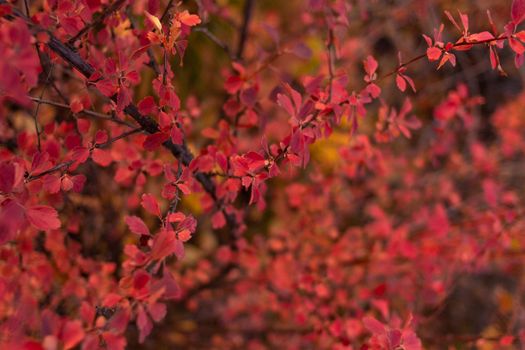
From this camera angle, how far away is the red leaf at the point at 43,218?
0.73 meters

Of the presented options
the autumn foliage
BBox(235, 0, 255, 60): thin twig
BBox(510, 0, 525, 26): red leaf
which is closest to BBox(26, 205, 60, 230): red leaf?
the autumn foliage

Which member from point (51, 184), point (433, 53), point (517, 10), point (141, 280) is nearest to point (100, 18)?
point (51, 184)

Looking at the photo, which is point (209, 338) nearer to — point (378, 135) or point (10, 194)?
point (378, 135)

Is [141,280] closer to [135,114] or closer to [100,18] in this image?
[135,114]

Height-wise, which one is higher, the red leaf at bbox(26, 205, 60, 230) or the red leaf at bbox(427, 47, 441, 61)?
the red leaf at bbox(427, 47, 441, 61)

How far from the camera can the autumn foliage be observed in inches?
31.4

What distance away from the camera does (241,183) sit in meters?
1.16

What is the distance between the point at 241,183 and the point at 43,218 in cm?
53

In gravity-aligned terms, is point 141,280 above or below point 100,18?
below

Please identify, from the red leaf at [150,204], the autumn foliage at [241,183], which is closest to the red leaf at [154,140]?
the autumn foliage at [241,183]

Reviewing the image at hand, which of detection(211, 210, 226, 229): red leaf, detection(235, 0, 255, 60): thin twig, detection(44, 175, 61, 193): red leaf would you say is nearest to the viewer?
detection(44, 175, 61, 193): red leaf

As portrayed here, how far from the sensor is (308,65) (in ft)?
8.83

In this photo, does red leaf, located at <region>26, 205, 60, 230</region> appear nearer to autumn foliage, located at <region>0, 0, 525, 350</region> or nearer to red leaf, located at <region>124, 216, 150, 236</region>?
autumn foliage, located at <region>0, 0, 525, 350</region>

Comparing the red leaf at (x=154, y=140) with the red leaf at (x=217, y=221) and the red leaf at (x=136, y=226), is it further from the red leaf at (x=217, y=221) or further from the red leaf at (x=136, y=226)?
the red leaf at (x=217, y=221)
